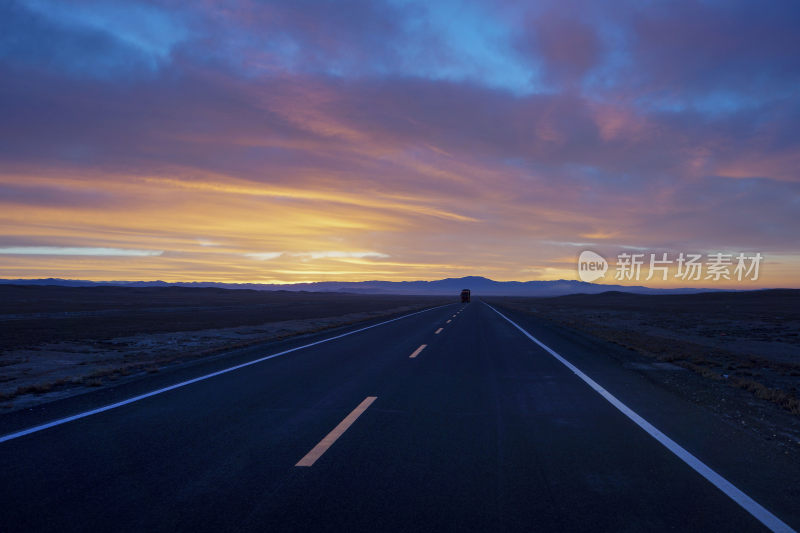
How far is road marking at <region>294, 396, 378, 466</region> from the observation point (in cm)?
480

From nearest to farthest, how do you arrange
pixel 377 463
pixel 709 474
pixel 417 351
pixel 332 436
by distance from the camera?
pixel 709 474 < pixel 377 463 < pixel 332 436 < pixel 417 351

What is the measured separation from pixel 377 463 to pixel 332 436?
1.03m

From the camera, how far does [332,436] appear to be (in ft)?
18.3

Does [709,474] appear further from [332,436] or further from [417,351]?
[417,351]

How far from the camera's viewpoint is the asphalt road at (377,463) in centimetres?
364

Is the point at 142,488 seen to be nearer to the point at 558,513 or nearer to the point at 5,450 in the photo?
the point at 5,450

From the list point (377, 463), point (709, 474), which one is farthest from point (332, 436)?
point (709, 474)

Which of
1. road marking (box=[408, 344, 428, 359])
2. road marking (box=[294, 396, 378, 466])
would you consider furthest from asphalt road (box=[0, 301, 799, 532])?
road marking (box=[408, 344, 428, 359])

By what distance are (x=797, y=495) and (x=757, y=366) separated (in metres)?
9.97

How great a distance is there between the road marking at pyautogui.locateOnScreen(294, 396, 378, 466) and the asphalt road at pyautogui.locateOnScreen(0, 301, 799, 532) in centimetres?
3

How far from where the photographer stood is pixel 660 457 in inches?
197

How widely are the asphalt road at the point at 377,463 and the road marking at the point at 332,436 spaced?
0.09 ft

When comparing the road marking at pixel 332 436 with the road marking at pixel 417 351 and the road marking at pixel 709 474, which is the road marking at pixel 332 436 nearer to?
the road marking at pixel 709 474

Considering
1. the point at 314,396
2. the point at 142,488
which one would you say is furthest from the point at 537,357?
the point at 142,488
